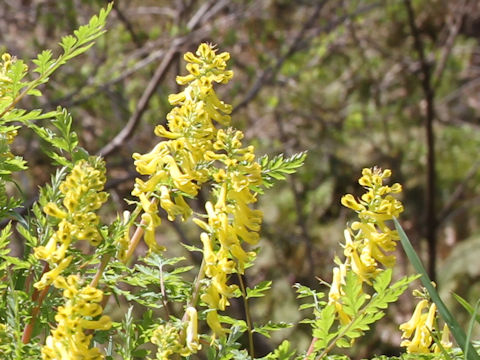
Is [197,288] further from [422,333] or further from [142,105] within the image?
[142,105]

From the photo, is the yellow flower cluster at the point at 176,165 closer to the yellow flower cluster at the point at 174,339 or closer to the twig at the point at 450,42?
the yellow flower cluster at the point at 174,339

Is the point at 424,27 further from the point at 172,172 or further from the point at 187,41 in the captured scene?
the point at 172,172

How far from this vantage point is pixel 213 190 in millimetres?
1169

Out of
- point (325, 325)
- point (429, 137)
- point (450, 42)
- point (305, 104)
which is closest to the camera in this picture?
point (325, 325)

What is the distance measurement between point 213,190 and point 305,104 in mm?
5574

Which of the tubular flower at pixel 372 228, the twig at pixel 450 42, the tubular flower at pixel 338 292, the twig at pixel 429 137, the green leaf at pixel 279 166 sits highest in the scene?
the twig at pixel 450 42

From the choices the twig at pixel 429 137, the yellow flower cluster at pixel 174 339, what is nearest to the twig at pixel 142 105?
the twig at pixel 429 137

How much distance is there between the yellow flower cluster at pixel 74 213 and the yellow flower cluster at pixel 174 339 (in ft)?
0.53

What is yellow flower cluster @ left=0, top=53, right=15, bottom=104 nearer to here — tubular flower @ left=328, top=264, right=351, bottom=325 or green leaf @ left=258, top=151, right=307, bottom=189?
green leaf @ left=258, top=151, right=307, bottom=189

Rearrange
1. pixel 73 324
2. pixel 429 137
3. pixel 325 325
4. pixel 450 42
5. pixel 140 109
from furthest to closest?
1. pixel 450 42
2. pixel 429 137
3. pixel 140 109
4. pixel 325 325
5. pixel 73 324

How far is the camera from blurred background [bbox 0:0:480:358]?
4.82 m

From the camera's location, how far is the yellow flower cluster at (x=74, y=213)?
979mm

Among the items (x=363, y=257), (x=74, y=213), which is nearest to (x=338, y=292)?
(x=363, y=257)

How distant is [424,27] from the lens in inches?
300
